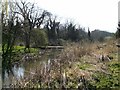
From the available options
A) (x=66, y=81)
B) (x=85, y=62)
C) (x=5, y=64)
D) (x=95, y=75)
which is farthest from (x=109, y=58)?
(x=5, y=64)

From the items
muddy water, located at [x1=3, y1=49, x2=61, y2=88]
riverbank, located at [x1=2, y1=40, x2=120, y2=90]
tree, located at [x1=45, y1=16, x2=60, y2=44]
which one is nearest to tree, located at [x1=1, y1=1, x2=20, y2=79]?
muddy water, located at [x1=3, y1=49, x2=61, y2=88]

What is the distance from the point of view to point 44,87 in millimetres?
7816

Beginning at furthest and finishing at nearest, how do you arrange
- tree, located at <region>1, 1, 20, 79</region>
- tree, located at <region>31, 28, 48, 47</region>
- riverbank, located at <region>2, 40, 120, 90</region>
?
1. tree, located at <region>31, 28, 48, 47</region>
2. tree, located at <region>1, 1, 20, 79</region>
3. riverbank, located at <region>2, 40, 120, 90</region>

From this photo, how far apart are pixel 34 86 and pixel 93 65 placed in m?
2.86

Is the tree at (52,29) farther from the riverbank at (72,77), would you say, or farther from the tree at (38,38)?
the riverbank at (72,77)

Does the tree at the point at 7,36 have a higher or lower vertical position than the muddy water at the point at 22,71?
higher

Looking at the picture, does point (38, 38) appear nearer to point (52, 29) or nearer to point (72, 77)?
point (52, 29)

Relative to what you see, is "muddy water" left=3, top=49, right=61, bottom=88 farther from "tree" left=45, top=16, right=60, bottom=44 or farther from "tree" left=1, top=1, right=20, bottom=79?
"tree" left=45, top=16, right=60, bottom=44

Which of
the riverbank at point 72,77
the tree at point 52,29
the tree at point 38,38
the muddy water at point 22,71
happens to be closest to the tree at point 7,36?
the muddy water at point 22,71

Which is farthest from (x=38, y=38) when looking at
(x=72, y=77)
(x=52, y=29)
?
(x=72, y=77)

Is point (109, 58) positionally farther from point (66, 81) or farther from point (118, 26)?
point (118, 26)

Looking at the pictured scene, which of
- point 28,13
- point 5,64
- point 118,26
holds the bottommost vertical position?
point 5,64

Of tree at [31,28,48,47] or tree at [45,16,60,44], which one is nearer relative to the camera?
tree at [31,28,48,47]

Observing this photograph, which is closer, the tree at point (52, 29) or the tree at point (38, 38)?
the tree at point (38, 38)
